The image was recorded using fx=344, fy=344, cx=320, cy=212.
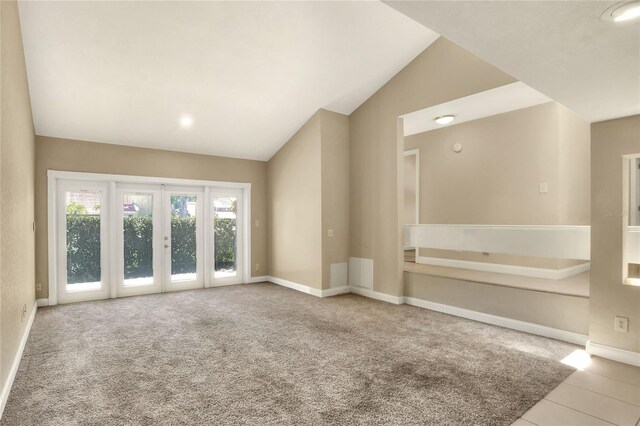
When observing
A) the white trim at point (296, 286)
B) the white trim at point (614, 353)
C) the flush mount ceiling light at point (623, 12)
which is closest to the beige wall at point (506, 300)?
the white trim at point (614, 353)

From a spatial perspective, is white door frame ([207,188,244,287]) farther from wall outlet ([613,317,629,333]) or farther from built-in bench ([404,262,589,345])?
wall outlet ([613,317,629,333])

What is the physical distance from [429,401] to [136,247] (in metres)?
5.07

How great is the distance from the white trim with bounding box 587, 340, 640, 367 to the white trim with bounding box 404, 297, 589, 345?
21cm

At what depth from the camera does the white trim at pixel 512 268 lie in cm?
476

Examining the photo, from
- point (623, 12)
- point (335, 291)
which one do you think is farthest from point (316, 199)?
point (623, 12)

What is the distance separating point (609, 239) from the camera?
3.06m

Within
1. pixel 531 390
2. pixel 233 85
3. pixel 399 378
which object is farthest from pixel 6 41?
pixel 531 390

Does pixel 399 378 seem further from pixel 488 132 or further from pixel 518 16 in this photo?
pixel 488 132

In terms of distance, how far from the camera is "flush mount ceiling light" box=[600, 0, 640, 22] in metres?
1.33

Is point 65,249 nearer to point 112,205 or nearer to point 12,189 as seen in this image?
point 112,205

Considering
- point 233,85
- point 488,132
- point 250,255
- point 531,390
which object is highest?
point 233,85

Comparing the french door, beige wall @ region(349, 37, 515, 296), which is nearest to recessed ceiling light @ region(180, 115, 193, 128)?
the french door

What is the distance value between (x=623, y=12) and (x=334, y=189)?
4.37m

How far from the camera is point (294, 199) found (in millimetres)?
6125
